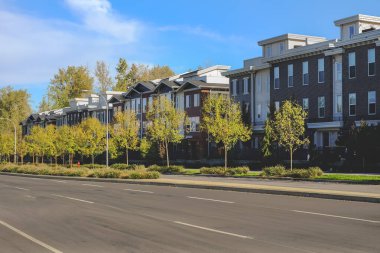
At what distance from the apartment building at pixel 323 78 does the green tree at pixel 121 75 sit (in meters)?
54.1

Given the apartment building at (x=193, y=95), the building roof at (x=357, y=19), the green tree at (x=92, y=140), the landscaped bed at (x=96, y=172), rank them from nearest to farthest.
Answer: the landscaped bed at (x=96, y=172)
the building roof at (x=357, y=19)
the green tree at (x=92, y=140)
the apartment building at (x=193, y=95)

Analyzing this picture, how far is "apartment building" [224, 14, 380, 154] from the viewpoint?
4469 centimetres

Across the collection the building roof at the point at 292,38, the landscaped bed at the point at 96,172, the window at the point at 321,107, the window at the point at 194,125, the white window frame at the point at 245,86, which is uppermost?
the building roof at the point at 292,38

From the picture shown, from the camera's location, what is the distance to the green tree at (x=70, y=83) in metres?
117

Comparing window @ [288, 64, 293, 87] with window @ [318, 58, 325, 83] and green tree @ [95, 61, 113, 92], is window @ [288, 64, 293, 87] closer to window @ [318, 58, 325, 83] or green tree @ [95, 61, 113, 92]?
window @ [318, 58, 325, 83]

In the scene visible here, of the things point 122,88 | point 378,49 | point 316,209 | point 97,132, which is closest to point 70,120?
point 122,88

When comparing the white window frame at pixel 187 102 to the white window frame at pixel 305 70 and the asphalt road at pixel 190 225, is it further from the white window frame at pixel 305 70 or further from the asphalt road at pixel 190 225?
the asphalt road at pixel 190 225

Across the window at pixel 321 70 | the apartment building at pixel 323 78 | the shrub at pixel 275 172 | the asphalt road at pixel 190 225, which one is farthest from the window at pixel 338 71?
the asphalt road at pixel 190 225

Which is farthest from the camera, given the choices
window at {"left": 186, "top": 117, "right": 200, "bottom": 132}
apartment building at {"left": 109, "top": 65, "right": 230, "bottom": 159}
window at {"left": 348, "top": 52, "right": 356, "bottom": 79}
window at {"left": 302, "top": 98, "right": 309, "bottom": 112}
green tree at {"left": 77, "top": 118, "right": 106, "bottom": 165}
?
window at {"left": 186, "top": 117, "right": 200, "bottom": 132}

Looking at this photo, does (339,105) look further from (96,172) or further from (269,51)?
(96,172)

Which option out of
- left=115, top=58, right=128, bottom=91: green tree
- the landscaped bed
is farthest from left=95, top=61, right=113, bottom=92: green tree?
the landscaped bed

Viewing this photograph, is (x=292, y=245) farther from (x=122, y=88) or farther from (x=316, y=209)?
(x=122, y=88)

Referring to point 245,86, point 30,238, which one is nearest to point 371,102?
point 245,86

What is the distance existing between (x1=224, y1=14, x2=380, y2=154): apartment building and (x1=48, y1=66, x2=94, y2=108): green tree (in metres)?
63.7
